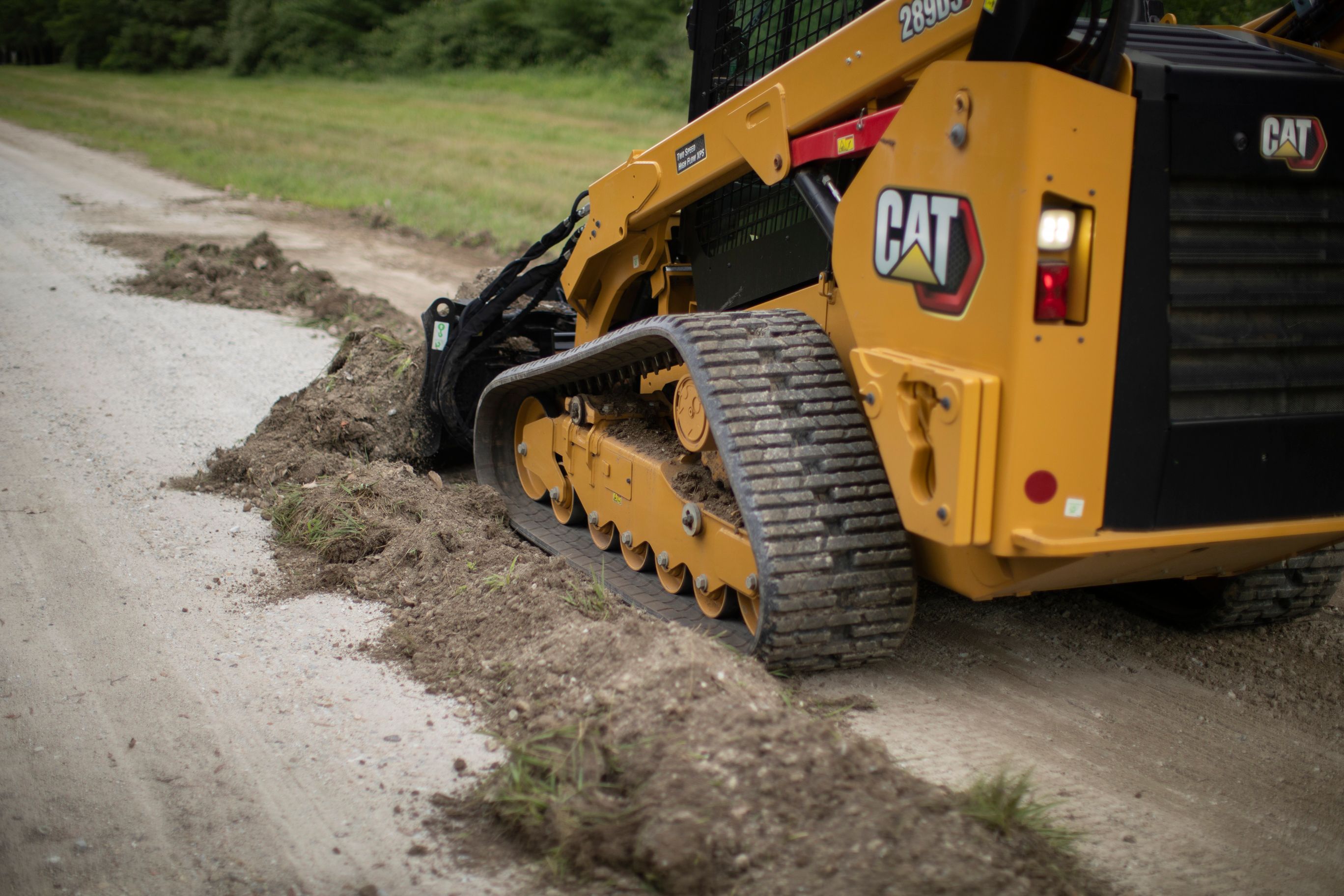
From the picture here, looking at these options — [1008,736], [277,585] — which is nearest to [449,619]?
[277,585]

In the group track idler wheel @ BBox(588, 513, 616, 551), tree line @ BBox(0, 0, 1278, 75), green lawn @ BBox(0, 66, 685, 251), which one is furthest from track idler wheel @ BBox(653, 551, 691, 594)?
tree line @ BBox(0, 0, 1278, 75)

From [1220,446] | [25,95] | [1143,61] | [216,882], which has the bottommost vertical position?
[216,882]

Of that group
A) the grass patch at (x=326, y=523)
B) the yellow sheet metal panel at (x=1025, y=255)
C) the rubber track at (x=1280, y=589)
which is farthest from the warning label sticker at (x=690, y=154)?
the rubber track at (x=1280, y=589)

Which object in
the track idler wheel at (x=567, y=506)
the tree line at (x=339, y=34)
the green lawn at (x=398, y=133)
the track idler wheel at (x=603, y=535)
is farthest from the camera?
the tree line at (x=339, y=34)

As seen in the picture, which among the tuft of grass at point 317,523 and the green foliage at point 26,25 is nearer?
the tuft of grass at point 317,523

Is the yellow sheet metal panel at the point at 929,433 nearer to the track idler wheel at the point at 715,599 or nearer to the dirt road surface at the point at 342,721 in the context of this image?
the dirt road surface at the point at 342,721

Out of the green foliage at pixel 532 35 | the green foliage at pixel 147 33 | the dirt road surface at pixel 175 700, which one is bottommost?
the dirt road surface at pixel 175 700

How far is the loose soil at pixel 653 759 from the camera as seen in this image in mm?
2672

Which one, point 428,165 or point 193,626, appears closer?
point 193,626

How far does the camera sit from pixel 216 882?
2754 millimetres

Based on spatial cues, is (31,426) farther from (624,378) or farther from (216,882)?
(216,882)

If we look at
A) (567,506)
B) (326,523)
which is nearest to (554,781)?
(326,523)

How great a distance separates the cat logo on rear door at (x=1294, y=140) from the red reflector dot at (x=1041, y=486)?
1051 millimetres

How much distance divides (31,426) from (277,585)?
2.90 m
